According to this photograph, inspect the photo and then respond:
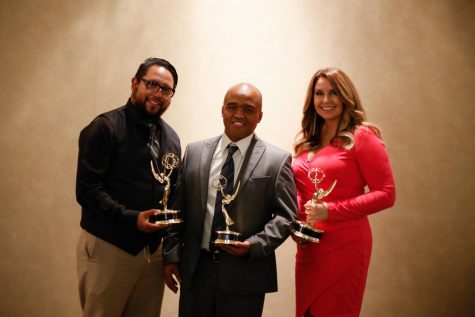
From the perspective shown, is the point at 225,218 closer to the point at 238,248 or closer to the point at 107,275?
the point at 238,248

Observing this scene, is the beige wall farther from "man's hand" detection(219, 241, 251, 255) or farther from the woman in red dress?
"man's hand" detection(219, 241, 251, 255)

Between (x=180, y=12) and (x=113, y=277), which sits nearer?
(x=113, y=277)

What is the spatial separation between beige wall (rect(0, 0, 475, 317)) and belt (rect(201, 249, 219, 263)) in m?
1.33

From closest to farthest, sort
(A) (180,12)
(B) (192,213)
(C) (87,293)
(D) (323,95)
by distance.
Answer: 1. (B) (192,213)
2. (C) (87,293)
3. (D) (323,95)
4. (A) (180,12)

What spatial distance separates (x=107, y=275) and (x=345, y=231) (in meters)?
1.22

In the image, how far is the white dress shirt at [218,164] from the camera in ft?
6.30

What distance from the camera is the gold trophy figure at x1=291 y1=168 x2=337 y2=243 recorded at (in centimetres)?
190

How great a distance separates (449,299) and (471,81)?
1702mm

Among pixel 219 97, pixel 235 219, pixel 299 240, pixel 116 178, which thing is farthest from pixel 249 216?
pixel 219 97

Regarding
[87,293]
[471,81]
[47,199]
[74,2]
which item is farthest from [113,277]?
[471,81]

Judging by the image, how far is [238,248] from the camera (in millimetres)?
1739

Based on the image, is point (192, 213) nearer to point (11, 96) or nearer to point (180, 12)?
point (180, 12)

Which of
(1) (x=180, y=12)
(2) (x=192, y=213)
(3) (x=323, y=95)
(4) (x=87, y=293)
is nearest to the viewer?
(2) (x=192, y=213)

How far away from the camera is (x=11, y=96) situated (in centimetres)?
308
